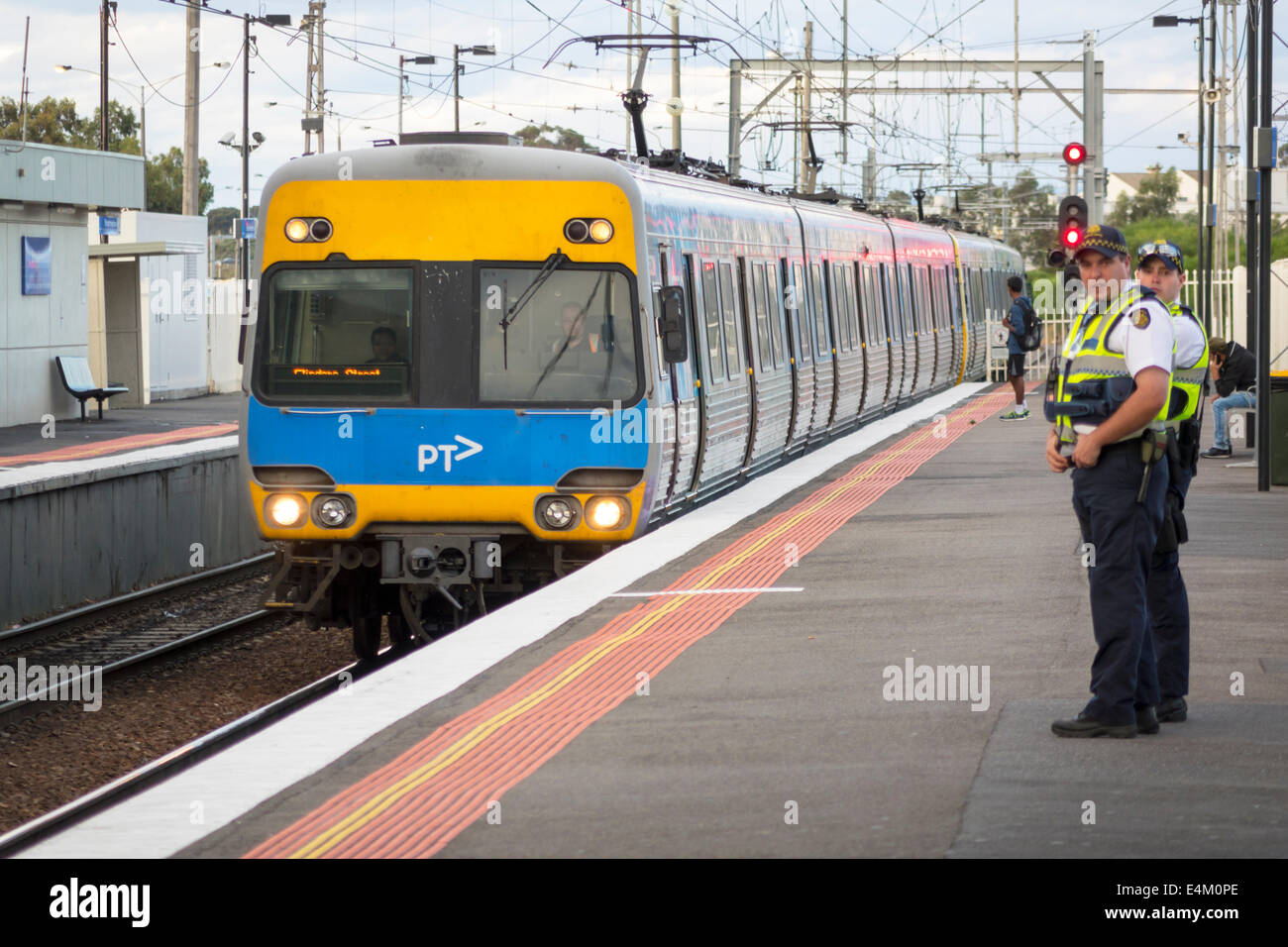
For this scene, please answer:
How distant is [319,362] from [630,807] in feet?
20.7

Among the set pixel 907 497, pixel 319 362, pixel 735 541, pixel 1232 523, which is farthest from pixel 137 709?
pixel 1232 523

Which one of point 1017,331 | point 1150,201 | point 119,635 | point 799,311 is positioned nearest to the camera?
point 119,635

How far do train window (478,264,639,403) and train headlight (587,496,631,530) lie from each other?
0.59 metres

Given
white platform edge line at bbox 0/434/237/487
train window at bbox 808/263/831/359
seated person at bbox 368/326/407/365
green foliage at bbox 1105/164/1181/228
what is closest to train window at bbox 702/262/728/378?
seated person at bbox 368/326/407/365

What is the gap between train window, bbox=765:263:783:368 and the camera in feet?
57.9

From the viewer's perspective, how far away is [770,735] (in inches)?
267

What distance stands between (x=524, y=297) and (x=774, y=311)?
661 centimetres

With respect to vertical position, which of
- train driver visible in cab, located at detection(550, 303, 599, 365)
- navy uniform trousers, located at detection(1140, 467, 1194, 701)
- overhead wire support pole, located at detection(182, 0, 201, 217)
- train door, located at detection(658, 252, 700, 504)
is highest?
overhead wire support pole, located at detection(182, 0, 201, 217)

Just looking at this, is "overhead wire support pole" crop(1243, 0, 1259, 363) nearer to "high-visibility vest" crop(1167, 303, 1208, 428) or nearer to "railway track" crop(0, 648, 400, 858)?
"railway track" crop(0, 648, 400, 858)

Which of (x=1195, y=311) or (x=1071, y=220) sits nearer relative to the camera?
(x=1071, y=220)

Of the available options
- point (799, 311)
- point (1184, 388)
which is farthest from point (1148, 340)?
point (799, 311)

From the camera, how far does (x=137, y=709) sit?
12.6 metres

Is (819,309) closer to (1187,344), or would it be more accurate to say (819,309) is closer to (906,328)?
(906,328)
